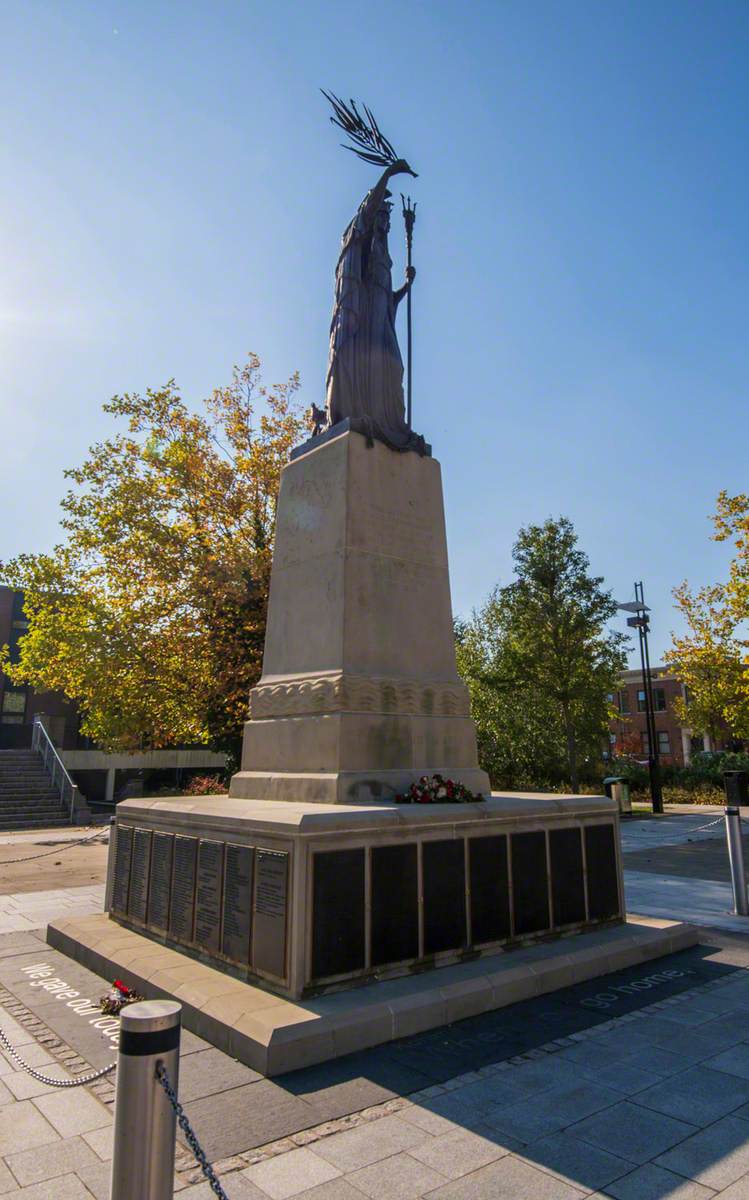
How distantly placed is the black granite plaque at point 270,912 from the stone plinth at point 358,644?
117cm

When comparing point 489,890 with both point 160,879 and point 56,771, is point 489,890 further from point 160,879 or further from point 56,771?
point 56,771

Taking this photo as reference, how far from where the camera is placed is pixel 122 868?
A: 8219mm

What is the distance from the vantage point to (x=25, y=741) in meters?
40.2

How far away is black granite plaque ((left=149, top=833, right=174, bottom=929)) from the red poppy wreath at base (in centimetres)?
243

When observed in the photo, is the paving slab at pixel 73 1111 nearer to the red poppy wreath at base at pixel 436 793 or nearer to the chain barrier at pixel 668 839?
the red poppy wreath at base at pixel 436 793

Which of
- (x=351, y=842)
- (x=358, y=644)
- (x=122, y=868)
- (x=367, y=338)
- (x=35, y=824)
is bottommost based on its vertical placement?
(x=35, y=824)

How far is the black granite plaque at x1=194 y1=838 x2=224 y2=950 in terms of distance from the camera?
6.24 meters

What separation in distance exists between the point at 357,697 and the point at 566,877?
9.20 ft

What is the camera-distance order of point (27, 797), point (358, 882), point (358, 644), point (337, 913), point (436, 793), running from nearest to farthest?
point (337, 913)
point (358, 882)
point (436, 793)
point (358, 644)
point (27, 797)

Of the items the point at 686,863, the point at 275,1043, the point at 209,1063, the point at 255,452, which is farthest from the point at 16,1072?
the point at 255,452

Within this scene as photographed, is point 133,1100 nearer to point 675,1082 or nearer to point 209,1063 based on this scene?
point 209,1063

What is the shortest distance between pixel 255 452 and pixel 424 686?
1571 centimetres

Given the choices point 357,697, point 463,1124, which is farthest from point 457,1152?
point 357,697

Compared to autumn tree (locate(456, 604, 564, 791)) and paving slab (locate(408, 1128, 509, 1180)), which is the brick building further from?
paving slab (locate(408, 1128, 509, 1180))
